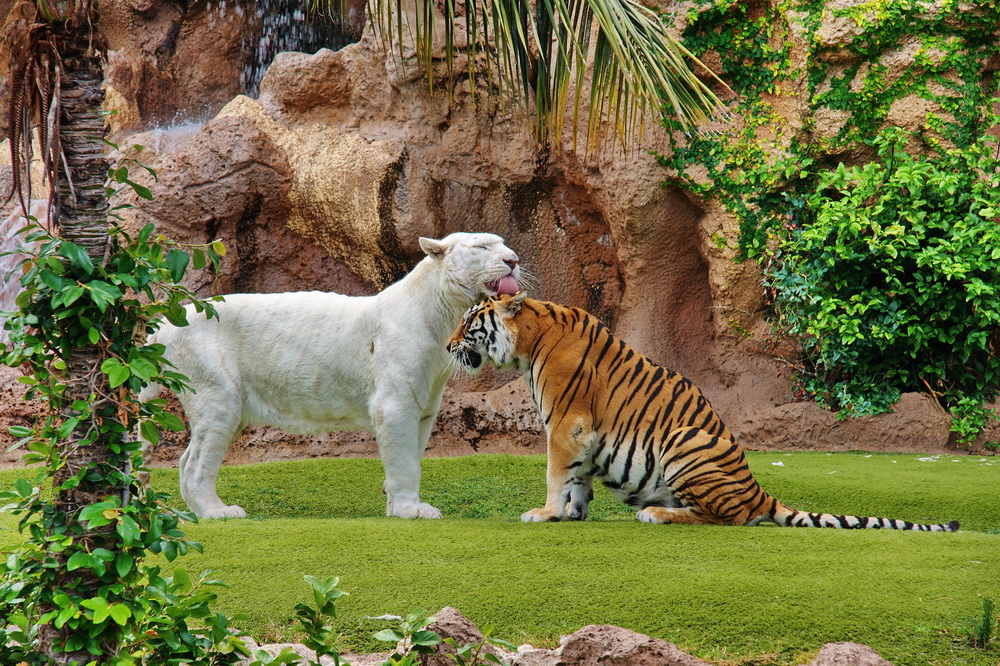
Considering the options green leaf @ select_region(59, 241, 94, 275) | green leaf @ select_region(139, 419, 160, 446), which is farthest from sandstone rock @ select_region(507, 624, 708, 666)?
green leaf @ select_region(59, 241, 94, 275)

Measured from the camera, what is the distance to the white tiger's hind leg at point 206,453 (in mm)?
5938

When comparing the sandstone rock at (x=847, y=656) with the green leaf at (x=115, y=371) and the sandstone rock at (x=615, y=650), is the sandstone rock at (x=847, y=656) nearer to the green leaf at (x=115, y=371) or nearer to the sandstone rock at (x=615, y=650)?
the sandstone rock at (x=615, y=650)

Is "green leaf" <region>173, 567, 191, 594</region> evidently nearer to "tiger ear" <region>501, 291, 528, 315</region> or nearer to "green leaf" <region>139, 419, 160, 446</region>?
"green leaf" <region>139, 419, 160, 446</region>

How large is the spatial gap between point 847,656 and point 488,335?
294 centimetres

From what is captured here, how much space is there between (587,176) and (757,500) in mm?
4953

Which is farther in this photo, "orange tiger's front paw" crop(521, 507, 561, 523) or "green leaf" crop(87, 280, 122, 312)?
"orange tiger's front paw" crop(521, 507, 561, 523)

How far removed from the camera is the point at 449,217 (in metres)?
9.91

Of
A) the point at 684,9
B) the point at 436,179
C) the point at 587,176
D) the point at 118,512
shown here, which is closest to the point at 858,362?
the point at 587,176

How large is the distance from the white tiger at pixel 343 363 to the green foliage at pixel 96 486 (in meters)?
3.02

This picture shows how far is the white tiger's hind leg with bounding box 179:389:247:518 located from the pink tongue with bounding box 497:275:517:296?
1.93 meters

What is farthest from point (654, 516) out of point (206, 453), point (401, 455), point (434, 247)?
point (206, 453)

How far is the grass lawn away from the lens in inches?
145

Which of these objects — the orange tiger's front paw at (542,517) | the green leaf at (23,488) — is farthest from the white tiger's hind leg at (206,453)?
the green leaf at (23,488)

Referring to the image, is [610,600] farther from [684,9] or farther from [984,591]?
[684,9]
